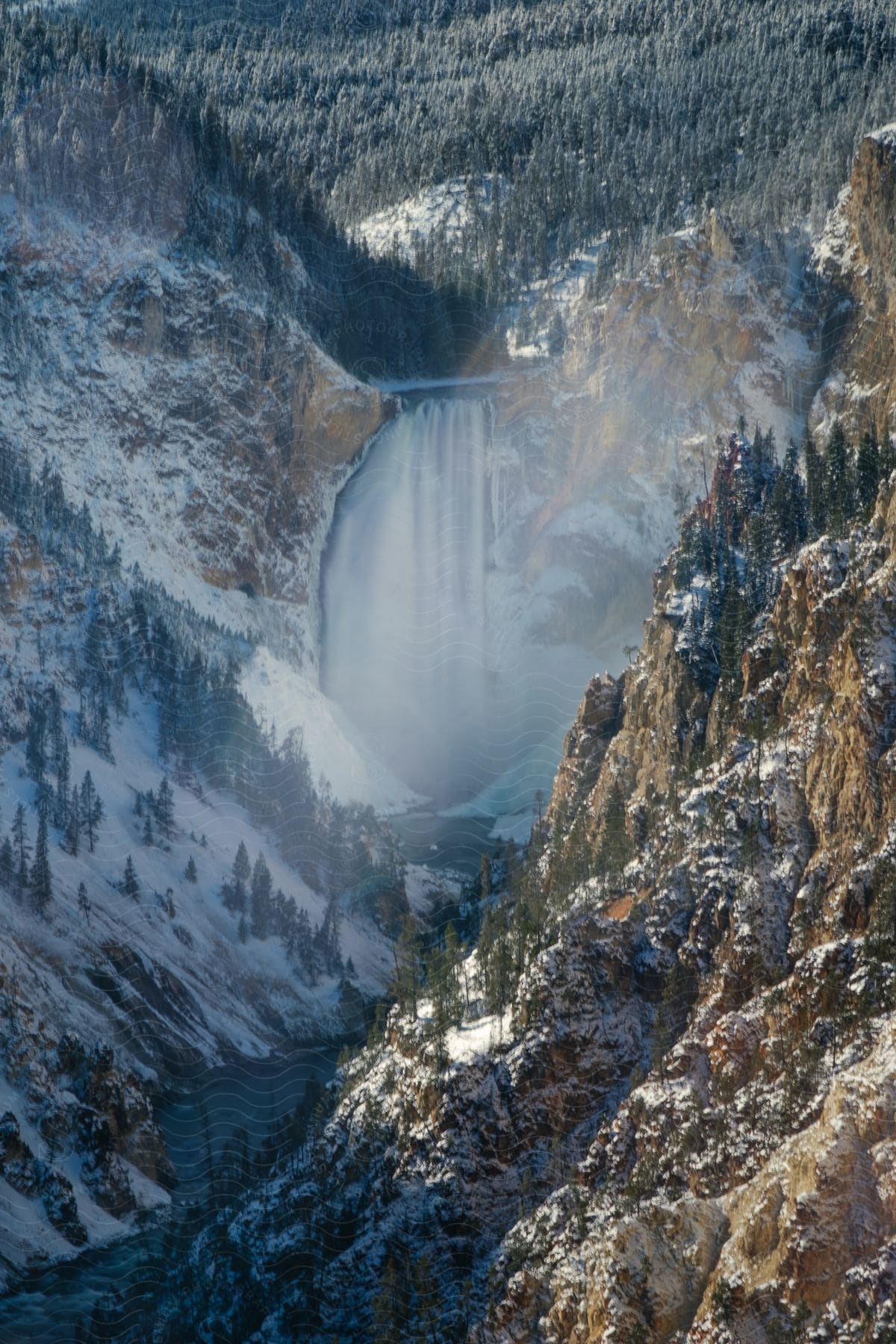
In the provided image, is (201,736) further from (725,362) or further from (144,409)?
(725,362)

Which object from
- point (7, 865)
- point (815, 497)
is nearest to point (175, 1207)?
point (7, 865)

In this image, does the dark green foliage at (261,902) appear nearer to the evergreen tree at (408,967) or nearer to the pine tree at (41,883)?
the evergreen tree at (408,967)

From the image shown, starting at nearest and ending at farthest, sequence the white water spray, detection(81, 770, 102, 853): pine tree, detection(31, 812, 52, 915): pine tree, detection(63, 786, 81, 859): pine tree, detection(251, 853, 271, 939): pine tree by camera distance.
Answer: detection(31, 812, 52, 915): pine tree → detection(63, 786, 81, 859): pine tree → detection(81, 770, 102, 853): pine tree → detection(251, 853, 271, 939): pine tree → the white water spray

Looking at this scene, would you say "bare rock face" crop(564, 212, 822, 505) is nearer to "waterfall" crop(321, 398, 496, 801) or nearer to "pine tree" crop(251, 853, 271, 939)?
"waterfall" crop(321, 398, 496, 801)

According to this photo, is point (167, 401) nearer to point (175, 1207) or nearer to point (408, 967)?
point (408, 967)

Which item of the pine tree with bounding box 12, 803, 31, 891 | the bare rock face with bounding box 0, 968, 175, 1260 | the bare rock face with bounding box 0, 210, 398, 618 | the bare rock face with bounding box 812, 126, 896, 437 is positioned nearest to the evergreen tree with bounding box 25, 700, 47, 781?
the pine tree with bounding box 12, 803, 31, 891

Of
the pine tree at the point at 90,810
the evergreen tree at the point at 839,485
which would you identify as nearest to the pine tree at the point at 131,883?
the pine tree at the point at 90,810

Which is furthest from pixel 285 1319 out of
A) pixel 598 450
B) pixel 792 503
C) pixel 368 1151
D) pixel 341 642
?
pixel 598 450
